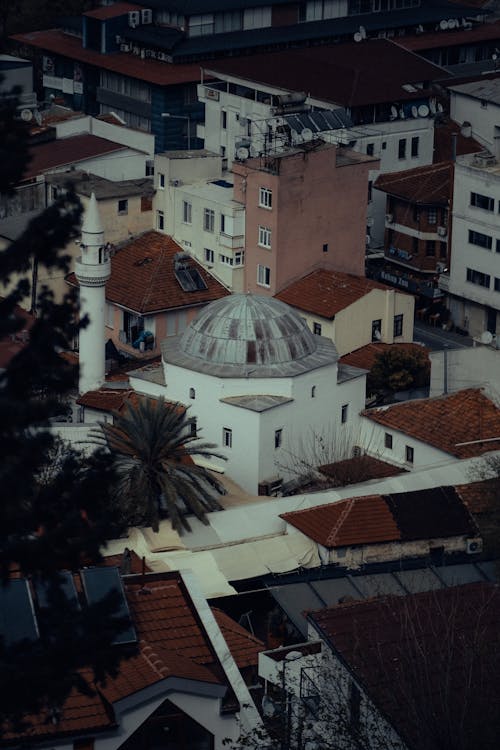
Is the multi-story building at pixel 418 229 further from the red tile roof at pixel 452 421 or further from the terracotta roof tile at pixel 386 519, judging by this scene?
the terracotta roof tile at pixel 386 519

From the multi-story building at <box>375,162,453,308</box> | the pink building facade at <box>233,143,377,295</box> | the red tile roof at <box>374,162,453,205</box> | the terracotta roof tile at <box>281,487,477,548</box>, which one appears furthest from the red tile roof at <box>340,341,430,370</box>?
Result: the terracotta roof tile at <box>281,487,477,548</box>

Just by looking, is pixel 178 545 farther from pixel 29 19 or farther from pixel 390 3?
pixel 29 19

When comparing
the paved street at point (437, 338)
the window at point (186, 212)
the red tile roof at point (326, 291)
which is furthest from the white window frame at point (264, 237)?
the paved street at point (437, 338)

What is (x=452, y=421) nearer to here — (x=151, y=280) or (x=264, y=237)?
(x=264, y=237)

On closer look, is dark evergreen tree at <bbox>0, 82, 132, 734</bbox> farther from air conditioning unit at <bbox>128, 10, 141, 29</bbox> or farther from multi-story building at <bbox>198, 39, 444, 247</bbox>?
air conditioning unit at <bbox>128, 10, 141, 29</bbox>

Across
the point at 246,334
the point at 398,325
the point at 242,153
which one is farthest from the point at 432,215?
the point at 246,334

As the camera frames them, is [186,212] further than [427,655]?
Yes

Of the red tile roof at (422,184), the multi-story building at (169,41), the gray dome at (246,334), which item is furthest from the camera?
the multi-story building at (169,41)
